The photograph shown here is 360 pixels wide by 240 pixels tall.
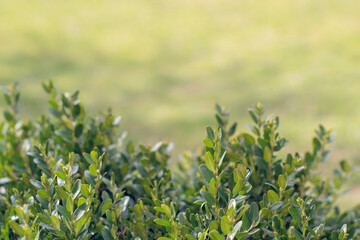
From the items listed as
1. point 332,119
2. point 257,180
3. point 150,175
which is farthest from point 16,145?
point 332,119

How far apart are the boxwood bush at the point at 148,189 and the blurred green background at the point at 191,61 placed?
486 centimetres

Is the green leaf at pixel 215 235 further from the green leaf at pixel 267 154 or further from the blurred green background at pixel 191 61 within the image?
the blurred green background at pixel 191 61

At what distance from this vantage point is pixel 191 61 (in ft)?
37.1

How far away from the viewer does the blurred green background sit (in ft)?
29.8

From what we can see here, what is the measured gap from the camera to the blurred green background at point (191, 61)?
9078 mm

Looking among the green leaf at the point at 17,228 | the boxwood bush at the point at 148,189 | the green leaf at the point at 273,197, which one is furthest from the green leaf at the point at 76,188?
the green leaf at the point at 273,197

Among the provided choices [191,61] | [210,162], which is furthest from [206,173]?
[191,61]

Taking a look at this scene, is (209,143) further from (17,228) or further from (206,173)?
(17,228)

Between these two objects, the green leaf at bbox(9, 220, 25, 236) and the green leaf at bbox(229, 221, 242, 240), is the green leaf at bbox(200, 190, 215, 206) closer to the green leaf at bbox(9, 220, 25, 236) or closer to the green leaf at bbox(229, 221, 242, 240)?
the green leaf at bbox(229, 221, 242, 240)

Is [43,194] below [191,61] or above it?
below

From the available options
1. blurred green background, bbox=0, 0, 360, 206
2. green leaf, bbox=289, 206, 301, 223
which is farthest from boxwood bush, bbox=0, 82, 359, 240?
blurred green background, bbox=0, 0, 360, 206

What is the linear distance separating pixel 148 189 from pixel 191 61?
911 centimetres

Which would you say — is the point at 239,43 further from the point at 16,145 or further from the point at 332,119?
the point at 16,145

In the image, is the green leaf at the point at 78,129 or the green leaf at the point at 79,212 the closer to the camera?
the green leaf at the point at 79,212
